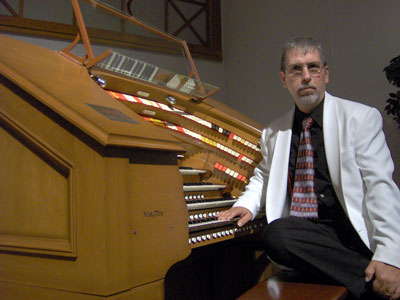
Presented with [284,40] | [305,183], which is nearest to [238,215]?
[305,183]

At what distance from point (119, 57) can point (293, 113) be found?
3.08 feet

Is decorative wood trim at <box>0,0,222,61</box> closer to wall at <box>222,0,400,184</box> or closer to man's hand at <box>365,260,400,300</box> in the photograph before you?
wall at <box>222,0,400,184</box>

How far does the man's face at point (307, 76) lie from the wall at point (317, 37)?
170 cm

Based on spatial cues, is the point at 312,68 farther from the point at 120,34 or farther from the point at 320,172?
the point at 120,34

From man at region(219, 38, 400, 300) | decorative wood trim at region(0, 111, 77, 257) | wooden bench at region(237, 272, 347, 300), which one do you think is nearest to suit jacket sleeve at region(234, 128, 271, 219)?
man at region(219, 38, 400, 300)

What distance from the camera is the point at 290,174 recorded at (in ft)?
6.51

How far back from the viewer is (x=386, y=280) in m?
1.49

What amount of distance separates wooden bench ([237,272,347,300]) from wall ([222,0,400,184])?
6.51 ft

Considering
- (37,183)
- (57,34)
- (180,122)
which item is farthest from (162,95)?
(57,34)

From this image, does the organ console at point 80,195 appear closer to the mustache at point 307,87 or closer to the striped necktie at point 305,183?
the striped necktie at point 305,183

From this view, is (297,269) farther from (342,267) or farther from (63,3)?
(63,3)

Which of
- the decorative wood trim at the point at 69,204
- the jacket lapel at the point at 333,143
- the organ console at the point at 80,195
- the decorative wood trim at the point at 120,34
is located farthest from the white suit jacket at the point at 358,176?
the decorative wood trim at the point at 120,34

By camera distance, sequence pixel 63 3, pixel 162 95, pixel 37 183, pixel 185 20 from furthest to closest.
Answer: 1. pixel 185 20
2. pixel 63 3
3. pixel 162 95
4. pixel 37 183

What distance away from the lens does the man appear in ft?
5.14
